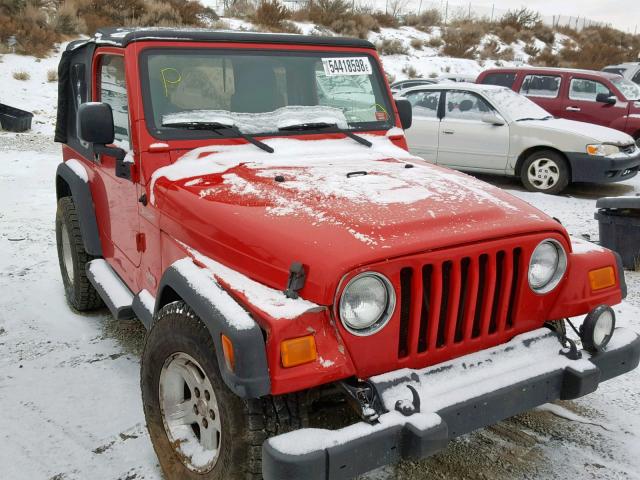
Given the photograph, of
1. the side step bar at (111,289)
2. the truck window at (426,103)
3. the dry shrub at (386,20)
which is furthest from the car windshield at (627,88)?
the dry shrub at (386,20)

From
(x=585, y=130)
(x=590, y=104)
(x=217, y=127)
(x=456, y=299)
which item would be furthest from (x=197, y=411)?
(x=590, y=104)

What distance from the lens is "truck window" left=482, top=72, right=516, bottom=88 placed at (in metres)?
10.6

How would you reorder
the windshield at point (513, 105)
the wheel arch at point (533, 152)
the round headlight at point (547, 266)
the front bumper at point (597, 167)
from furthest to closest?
the windshield at point (513, 105) < the wheel arch at point (533, 152) < the front bumper at point (597, 167) < the round headlight at point (547, 266)

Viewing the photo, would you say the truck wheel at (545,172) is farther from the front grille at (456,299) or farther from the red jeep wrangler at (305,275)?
the front grille at (456,299)

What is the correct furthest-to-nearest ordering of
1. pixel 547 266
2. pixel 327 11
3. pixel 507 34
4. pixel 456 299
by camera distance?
pixel 507 34
pixel 327 11
pixel 547 266
pixel 456 299

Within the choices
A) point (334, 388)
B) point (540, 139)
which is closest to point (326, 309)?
point (334, 388)

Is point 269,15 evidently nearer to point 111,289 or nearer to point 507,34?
point 507,34

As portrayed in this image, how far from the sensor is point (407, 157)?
3.51 metres

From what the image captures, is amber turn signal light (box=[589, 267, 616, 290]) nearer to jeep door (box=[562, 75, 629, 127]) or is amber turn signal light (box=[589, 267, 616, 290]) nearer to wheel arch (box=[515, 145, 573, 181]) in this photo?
wheel arch (box=[515, 145, 573, 181])

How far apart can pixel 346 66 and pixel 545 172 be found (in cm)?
576

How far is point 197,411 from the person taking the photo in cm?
238

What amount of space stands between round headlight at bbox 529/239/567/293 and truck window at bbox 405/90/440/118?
7.02m

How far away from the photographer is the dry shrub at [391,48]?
82.1 ft

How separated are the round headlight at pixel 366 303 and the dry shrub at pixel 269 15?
22974 millimetres
